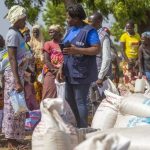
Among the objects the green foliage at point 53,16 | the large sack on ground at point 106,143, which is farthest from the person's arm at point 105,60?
the green foliage at point 53,16

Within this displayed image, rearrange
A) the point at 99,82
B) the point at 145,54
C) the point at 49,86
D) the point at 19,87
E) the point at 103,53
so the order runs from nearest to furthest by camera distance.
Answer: the point at 19,87 → the point at 99,82 → the point at 103,53 → the point at 49,86 → the point at 145,54

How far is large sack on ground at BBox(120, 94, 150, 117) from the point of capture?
449 centimetres

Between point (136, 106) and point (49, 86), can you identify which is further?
point (49, 86)

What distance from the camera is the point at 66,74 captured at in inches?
249

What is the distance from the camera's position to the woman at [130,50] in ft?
39.8

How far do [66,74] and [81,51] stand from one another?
0.37 meters

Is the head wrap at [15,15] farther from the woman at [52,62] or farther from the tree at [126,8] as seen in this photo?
the tree at [126,8]

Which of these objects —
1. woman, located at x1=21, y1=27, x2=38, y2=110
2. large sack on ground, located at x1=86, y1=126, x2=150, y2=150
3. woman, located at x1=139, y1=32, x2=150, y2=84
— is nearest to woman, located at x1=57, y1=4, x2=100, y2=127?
woman, located at x1=21, y1=27, x2=38, y2=110

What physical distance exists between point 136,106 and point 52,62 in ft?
12.2

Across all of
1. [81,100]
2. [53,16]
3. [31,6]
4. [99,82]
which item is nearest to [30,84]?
[99,82]

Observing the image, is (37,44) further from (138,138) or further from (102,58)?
(138,138)

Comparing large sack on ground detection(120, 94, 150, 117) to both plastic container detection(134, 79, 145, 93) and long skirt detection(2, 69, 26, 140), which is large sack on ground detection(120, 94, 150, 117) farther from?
long skirt detection(2, 69, 26, 140)

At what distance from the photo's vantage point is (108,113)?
518cm

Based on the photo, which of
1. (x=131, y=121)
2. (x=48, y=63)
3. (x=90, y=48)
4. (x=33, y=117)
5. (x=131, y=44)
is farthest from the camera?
(x=131, y=44)
